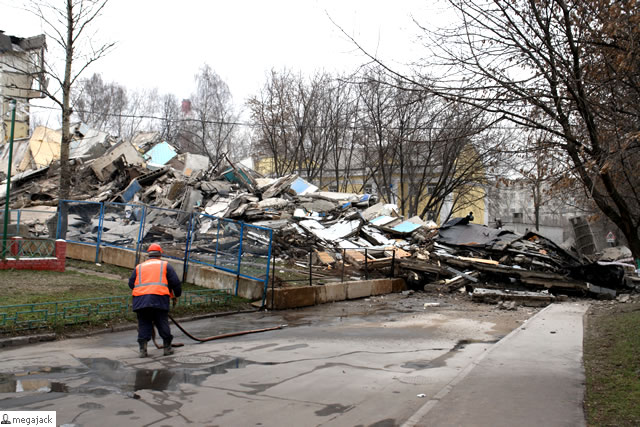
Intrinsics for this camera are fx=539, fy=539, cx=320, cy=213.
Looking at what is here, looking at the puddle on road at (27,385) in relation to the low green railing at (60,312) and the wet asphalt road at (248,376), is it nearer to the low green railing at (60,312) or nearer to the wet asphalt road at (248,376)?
the wet asphalt road at (248,376)

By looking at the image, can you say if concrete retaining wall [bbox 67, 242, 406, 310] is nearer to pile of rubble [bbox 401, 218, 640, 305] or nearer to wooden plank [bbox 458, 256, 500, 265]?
pile of rubble [bbox 401, 218, 640, 305]

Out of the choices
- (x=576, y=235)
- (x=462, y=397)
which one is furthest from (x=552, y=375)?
(x=576, y=235)

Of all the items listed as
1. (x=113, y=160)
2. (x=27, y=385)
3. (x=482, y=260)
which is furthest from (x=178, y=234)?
(x=113, y=160)

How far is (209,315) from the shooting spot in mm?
11859

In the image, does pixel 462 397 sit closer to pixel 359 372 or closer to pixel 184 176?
pixel 359 372

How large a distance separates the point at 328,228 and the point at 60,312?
1376cm

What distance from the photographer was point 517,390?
20.4 feet

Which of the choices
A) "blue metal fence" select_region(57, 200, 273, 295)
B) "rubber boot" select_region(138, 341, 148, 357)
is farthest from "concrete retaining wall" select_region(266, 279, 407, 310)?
"rubber boot" select_region(138, 341, 148, 357)

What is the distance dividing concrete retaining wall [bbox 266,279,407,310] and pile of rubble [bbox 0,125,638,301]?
0.91 m

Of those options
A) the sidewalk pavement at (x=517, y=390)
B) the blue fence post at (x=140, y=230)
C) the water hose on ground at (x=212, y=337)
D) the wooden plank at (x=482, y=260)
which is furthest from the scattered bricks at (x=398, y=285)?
the sidewalk pavement at (x=517, y=390)

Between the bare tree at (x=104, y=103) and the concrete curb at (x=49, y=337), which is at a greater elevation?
the bare tree at (x=104, y=103)

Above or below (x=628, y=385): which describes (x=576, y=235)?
above

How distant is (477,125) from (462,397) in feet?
15.1

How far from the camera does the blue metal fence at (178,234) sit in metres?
13.8
